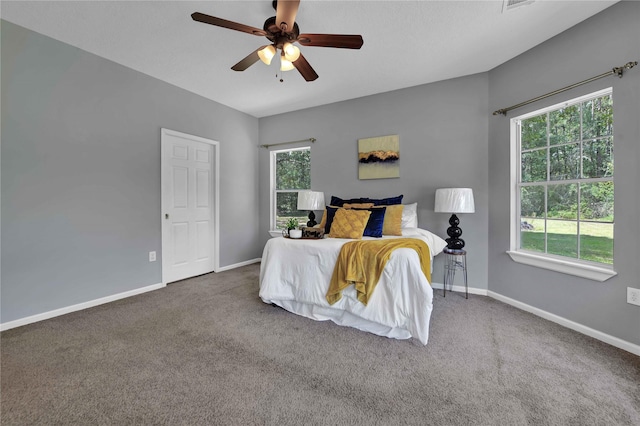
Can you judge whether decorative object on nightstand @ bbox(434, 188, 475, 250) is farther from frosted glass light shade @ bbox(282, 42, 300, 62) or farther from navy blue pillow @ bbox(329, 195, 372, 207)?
frosted glass light shade @ bbox(282, 42, 300, 62)

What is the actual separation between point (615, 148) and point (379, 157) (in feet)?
7.39

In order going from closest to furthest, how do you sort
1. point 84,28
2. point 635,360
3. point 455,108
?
point 635,360 < point 84,28 < point 455,108

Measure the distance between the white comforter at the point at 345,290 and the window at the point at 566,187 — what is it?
0.99 m

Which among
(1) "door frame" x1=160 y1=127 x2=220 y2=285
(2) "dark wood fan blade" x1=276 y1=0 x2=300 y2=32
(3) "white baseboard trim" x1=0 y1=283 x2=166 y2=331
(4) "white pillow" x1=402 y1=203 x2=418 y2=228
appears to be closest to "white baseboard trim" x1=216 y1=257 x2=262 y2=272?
(1) "door frame" x1=160 y1=127 x2=220 y2=285

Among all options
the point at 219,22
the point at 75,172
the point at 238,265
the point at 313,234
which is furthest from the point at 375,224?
the point at 75,172

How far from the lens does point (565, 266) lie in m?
2.30

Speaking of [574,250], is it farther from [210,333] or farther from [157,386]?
[157,386]

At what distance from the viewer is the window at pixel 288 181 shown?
4.47m

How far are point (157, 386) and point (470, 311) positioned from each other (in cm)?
273

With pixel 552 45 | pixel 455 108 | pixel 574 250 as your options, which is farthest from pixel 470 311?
pixel 552 45

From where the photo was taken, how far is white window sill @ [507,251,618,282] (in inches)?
80.6

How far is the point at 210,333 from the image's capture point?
216 centimetres

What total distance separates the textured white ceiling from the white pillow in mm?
1640

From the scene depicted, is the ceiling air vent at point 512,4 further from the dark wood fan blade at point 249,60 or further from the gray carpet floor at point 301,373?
the gray carpet floor at point 301,373
